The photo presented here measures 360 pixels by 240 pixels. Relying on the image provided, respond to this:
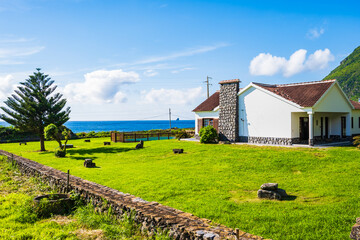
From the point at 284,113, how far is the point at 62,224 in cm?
1855

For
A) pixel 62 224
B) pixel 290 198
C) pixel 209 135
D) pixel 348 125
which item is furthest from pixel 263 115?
pixel 62 224

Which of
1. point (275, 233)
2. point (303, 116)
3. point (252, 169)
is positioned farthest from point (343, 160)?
point (275, 233)

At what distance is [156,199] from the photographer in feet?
31.4

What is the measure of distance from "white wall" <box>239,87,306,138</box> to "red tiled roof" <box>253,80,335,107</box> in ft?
2.31

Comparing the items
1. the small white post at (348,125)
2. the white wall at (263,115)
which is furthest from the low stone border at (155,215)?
the small white post at (348,125)

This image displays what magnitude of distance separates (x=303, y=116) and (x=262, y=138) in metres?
3.73

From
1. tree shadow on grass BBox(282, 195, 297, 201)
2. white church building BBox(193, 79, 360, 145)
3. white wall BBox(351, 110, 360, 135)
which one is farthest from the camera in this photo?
white wall BBox(351, 110, 360, 135)

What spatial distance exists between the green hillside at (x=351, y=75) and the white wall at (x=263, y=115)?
203 ft

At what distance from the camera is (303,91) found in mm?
23312

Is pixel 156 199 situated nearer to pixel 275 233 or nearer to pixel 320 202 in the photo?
pixel 275 233

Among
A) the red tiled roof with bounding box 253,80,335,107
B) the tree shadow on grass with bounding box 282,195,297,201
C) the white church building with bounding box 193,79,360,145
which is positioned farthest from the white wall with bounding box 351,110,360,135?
the tree shadow on grass with bounding box 282,195,297,201

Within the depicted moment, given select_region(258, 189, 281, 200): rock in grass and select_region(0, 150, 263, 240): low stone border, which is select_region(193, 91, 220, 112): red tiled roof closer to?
select_region(258, 189, 281, 200): rock in grass

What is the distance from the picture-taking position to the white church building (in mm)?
21875

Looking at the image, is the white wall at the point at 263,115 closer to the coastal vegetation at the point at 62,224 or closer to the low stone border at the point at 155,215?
the low stone border at the point at 155,215
